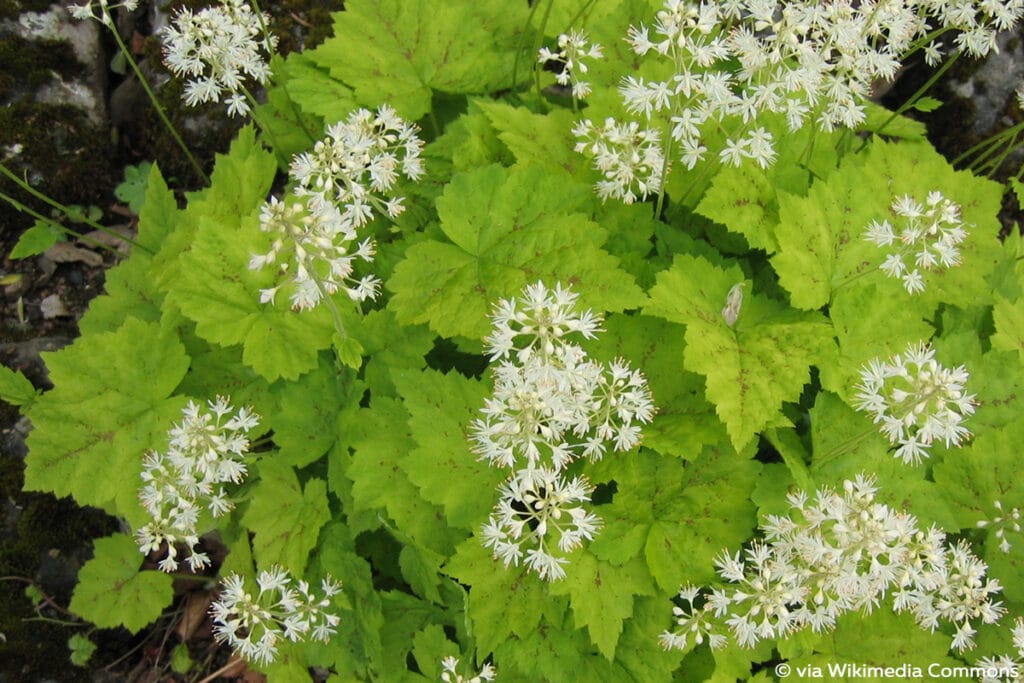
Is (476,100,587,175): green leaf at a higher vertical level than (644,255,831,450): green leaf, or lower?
higher

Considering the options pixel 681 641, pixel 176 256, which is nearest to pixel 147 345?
pixel 176 256

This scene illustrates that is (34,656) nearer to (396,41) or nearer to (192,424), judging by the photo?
(192,424)

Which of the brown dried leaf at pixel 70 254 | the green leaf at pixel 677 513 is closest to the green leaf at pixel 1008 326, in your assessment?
the green leaf at pixel 677 513

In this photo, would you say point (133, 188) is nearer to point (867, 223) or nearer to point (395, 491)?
point (395, 491)

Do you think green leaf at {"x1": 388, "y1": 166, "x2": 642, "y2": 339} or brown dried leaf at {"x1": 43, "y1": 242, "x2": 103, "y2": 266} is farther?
brown dried leaf at {"x1": 43, "y1": 242, "x2": 103, "y2": 266}

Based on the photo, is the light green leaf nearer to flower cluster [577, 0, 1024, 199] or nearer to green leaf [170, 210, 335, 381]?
green leaf [170, 210, 335, 381]

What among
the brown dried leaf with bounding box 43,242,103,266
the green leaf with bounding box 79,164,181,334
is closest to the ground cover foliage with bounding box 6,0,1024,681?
the green leaf with bounding box 79,164,181,334

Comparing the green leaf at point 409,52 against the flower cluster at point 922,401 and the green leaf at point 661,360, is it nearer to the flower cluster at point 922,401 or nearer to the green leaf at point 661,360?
the green leaf at point 661,360
